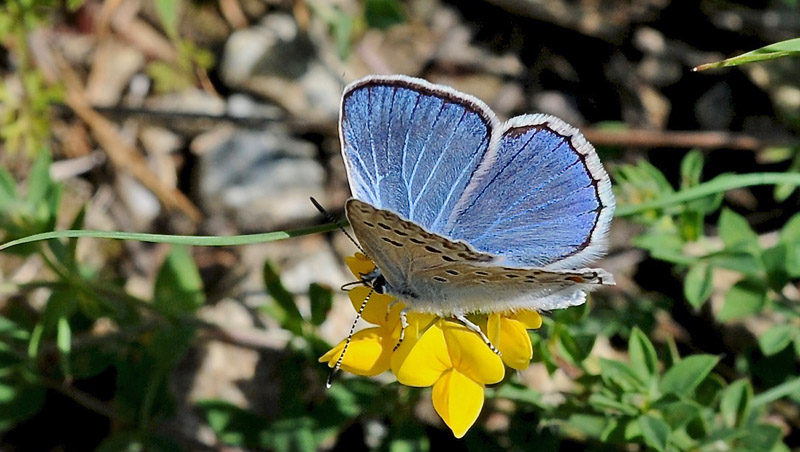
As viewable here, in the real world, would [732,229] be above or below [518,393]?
above

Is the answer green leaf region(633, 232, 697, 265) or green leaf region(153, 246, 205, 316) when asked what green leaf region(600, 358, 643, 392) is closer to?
green leaf region(633, 232, 697, 265)

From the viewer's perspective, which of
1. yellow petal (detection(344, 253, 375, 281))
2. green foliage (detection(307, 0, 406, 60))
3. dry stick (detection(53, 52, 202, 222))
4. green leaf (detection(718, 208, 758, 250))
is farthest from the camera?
dry stick (detection(53, 52, 202, 222))

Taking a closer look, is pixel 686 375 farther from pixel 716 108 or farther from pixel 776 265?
pixel 716 108

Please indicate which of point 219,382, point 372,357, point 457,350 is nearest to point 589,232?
point 457,350

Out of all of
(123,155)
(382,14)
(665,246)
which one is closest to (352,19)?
(382,14)

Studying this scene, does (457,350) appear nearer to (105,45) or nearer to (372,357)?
(372,357)

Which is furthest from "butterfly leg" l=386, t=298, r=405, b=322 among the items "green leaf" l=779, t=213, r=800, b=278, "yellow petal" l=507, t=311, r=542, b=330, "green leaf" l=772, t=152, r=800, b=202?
"green leaf" l=772, t=152, r=800, b=202
